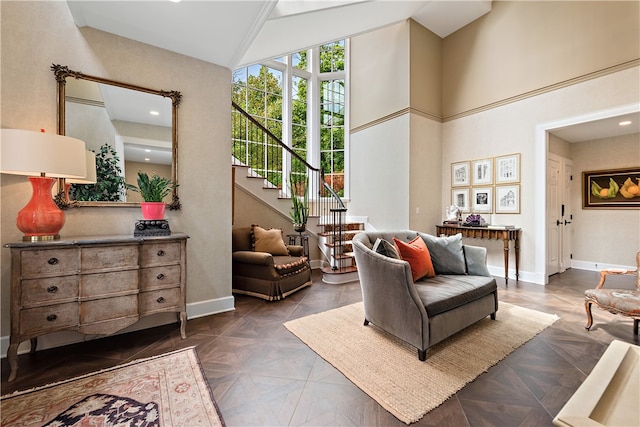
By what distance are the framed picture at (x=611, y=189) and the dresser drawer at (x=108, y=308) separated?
7.44m

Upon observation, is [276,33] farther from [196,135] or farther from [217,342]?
[217,342]

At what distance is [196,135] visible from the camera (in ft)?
9.45

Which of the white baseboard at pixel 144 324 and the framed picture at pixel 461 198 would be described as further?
the framed picture at pixel 461 198

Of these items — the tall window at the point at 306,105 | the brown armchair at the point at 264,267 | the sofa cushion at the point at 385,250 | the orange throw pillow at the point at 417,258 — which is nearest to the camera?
the sofa cushion at the point at 385,250

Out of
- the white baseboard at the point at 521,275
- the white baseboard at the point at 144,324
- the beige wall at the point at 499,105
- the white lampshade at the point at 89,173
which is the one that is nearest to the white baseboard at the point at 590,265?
the beige wall at the point at 499,105

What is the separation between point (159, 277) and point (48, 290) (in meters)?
0.68

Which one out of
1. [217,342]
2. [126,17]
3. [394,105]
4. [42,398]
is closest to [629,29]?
[394,105]

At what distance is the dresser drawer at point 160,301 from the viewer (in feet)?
7.41

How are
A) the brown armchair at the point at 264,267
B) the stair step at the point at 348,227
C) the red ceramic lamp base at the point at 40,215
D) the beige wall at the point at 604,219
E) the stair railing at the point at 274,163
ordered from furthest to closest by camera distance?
the stair railing at the point at 274,163
the stair step at the point at 348,227
the beige wall at the point at 604,219
the brown armchair at the point at 264,267
the red ceramic lamp base at the point at 40,215

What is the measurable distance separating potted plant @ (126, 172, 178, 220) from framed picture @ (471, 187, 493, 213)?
5.11 meters

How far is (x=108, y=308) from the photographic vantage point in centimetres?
209

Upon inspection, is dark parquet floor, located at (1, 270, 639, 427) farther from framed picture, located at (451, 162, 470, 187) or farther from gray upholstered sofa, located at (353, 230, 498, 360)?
framed picture, located at (451, 162, 470, 187)

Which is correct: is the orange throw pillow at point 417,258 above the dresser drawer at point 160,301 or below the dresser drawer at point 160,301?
above

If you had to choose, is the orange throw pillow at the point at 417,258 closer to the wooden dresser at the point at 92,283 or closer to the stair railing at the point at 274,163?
the wooden dresser at the point at 92,283
